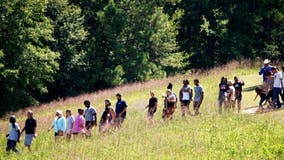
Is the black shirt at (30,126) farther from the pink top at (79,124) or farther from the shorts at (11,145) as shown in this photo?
the pink top at (79,124)

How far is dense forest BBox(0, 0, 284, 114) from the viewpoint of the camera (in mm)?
42469

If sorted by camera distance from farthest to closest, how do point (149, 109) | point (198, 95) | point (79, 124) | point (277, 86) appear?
point (198, 95)
point (277, 86)
point (149, 109)
point (79, 124)

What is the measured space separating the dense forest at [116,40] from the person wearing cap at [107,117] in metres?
19.9

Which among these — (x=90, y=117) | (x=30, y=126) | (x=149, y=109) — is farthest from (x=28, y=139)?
(x=149, y=109)

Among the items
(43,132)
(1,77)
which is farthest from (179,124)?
(1,77)

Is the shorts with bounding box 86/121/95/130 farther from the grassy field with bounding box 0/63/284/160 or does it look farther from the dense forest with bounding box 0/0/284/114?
the dense forest with bounding box 0/0/284/114

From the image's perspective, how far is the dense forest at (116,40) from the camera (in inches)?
1672

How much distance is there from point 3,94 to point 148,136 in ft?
81.2

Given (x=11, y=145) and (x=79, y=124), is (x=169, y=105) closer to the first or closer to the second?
(x=79, y=124)

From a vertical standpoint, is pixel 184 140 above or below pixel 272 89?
below

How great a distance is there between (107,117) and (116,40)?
28.7 metres

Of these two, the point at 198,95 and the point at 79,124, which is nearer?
the point at 79,124

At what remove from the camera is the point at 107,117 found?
72.2 ft

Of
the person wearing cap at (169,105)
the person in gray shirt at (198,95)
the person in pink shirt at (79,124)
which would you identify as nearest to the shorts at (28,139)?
the person in pink shirt at (79,124)
